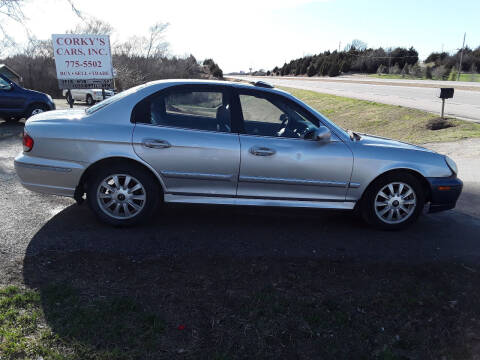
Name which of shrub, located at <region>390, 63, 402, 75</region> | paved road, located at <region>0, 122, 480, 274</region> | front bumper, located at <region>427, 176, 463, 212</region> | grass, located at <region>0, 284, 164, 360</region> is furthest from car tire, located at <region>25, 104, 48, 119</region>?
shrub, located at <region>390, 63, 402, 75</region>

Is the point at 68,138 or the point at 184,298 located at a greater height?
A: the point at 68,138

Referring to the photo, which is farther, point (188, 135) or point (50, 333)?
point (188, 135)

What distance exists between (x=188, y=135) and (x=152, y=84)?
77 centimetres

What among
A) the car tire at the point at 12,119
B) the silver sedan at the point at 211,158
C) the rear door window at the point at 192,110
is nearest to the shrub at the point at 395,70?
the car tire at the point at 12,119

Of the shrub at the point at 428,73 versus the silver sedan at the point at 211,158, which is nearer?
the silver sedan at the point at 211,158

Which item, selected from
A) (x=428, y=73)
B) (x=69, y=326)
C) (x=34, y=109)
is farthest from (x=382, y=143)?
(x=428, y=73)

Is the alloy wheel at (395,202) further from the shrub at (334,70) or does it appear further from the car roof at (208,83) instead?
the shrub at (334,70)

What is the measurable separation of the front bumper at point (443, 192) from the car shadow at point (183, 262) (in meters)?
0.33

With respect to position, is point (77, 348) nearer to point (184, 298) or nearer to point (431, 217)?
point (184, 298)

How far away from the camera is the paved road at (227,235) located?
4004mm

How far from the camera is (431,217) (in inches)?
218

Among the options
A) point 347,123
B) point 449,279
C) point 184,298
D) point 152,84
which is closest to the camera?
point 184,298

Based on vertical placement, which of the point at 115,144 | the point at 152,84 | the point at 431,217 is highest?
the point at 152,84

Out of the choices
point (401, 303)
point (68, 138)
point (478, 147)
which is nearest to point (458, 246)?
point (401, 303)
